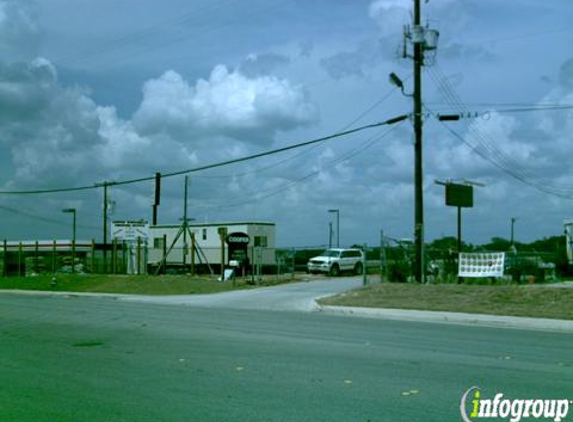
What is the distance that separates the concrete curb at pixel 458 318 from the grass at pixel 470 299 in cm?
70

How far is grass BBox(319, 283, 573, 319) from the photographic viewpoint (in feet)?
69.7

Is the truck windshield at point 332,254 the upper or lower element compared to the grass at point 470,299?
upper

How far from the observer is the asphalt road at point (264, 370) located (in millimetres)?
8161

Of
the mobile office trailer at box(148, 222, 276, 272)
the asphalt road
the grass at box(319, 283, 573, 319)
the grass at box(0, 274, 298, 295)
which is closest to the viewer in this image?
the asphalt road

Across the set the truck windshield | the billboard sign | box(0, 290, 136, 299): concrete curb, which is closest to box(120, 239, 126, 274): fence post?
box(0, 290, 136, 299): concrete curb

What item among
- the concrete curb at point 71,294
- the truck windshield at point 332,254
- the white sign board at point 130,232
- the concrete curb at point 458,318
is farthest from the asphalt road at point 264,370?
the truck windshield at point 332,254

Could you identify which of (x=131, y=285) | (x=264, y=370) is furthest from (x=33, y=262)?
(x=264, y=370)

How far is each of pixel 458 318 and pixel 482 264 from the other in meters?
8.82

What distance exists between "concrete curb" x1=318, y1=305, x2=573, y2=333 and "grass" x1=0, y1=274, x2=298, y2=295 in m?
11.0

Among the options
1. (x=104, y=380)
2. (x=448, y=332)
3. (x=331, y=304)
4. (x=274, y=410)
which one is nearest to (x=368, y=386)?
(x=274, y=410)

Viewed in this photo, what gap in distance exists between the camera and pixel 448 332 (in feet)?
55.0

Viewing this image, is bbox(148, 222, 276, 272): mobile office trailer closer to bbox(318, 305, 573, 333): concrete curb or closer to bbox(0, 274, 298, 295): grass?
bbox(0, 274, 298, 295): grass

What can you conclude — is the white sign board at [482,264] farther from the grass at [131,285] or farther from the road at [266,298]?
the grass at [131,285]

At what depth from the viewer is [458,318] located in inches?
807
